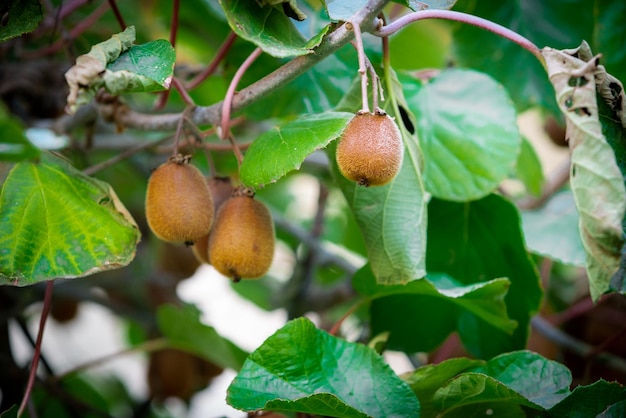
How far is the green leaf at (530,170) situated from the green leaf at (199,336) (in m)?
0.70

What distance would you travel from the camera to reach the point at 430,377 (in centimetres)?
88

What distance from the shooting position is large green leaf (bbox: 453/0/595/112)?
1298mm

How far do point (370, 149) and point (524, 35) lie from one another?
774mm

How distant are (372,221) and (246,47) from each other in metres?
0.42

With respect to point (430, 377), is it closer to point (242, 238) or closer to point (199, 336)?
point (242, 238)

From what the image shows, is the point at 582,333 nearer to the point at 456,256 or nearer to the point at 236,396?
the point at 456,256

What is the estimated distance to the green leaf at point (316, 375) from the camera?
2.61 ft

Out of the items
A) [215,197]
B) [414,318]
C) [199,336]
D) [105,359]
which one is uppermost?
[215,197]

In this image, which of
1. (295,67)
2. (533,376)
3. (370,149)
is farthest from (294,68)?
(533,376)

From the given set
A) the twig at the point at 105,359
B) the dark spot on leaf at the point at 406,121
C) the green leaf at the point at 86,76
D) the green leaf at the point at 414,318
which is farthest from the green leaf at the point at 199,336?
the green leaf at the point at 86,76

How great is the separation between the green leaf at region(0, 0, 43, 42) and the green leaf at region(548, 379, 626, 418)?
0.75 meters

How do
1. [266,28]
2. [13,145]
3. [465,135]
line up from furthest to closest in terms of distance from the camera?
[465,135]
[266,28]
[13,145]

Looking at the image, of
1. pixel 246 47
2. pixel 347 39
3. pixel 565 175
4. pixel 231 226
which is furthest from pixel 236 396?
pixel 565 175

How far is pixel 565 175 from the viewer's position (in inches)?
63.6
